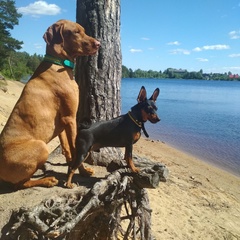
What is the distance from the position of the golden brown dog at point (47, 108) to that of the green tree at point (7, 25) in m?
35.0

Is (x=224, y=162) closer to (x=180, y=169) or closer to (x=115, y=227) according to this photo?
(x=180, y=169)

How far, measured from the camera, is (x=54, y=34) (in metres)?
3.86

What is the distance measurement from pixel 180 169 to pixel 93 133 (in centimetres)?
640

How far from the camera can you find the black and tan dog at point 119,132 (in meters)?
3.78

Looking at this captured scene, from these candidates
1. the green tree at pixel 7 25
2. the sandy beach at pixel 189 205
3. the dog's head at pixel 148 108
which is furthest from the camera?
the green tree at pixel 7 25

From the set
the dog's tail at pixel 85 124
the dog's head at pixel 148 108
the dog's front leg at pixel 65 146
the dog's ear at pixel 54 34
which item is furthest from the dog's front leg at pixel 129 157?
the dog's ear at pixel 54 34

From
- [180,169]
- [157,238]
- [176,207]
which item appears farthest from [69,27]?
[180,169]

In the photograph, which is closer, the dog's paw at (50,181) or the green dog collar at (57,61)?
the dog's paw at (50,181)

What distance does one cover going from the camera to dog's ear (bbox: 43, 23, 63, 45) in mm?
3828

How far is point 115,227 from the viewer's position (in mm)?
4129

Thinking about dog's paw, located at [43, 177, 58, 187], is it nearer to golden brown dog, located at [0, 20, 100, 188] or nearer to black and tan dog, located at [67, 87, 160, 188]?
golden brown dog, located at [0, 20, 100, 188]

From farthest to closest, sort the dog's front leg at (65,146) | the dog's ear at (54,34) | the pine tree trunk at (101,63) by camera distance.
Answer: the pine tree trunk at (101,63) < the dog's front leg at (65,146) < the dog's ear at (54,34)

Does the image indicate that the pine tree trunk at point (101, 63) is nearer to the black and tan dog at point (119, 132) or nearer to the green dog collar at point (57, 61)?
the green dog collar at point (57, 61)

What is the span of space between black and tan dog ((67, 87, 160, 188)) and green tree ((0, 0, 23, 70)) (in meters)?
35.4
